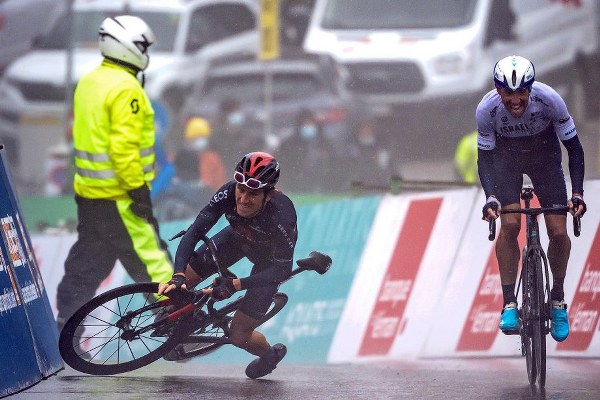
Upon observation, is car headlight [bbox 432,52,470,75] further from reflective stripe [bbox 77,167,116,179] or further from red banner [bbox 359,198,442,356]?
reflective stripe [bbox 77,167,116,179]

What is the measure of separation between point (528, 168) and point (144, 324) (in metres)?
2.54

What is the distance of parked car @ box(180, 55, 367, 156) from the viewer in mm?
16297

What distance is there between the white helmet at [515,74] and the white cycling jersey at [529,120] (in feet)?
1.02

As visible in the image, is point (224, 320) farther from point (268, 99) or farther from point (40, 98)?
point (40, 98)

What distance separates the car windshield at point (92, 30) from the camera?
17969 mm

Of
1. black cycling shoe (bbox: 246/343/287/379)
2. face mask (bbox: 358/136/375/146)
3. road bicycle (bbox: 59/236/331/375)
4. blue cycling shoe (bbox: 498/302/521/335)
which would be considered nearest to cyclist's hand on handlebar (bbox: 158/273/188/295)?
road bicycle (bbox: 59/236/331/375)

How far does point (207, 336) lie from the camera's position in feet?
29.0

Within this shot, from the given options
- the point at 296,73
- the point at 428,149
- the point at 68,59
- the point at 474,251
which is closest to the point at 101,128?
the point at 474,251

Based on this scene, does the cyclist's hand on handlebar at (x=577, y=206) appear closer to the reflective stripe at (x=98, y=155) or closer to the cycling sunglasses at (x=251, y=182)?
the cycling sunglasses at (x=251, y=182)

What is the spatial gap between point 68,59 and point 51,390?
11.4m

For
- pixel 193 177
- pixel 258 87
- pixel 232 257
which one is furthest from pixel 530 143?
pixel 258 87

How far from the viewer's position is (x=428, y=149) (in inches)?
549

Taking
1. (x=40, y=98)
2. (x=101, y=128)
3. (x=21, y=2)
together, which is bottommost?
(x=40, y=98)

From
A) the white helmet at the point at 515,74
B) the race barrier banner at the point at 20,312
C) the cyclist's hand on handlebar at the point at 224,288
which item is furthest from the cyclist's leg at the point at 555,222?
the race barrier banner at the point at 20,312
